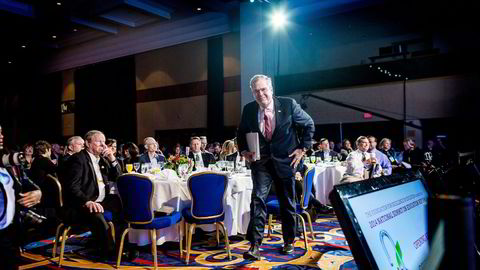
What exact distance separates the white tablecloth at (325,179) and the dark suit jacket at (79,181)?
3.30 metres

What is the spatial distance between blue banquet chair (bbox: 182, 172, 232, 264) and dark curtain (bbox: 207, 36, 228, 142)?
6965 millimetres

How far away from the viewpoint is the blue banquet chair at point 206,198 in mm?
3562

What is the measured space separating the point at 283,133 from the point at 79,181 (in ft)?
6.41

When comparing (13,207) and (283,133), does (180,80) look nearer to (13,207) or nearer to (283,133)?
(283,133)

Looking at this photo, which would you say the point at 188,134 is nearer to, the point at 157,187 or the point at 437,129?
the point at 437,129

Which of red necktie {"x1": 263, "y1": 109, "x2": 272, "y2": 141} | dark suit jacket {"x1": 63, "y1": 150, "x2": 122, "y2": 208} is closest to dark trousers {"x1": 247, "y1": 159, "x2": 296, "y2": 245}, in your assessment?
red necktie {"x1": 263, "y1": 109, "x2": 272, "y2": 141}

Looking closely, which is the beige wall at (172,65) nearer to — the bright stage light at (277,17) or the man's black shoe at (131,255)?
the bright stage light at (277,17)

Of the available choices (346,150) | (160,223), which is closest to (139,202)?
(160,223)

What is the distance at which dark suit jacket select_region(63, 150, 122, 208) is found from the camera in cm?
354

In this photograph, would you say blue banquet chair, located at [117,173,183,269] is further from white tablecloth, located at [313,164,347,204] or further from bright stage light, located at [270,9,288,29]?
bright stage light, located at [270,9,288,29]

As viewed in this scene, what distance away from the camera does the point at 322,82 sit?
10.4m

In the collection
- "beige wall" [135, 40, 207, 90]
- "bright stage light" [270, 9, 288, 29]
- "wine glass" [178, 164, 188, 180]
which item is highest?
"bright stage light" [270, 9, 288, 29]

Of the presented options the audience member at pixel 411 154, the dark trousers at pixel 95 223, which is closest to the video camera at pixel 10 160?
the dark trousers at pixel 95 223

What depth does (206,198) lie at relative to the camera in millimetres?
3615
